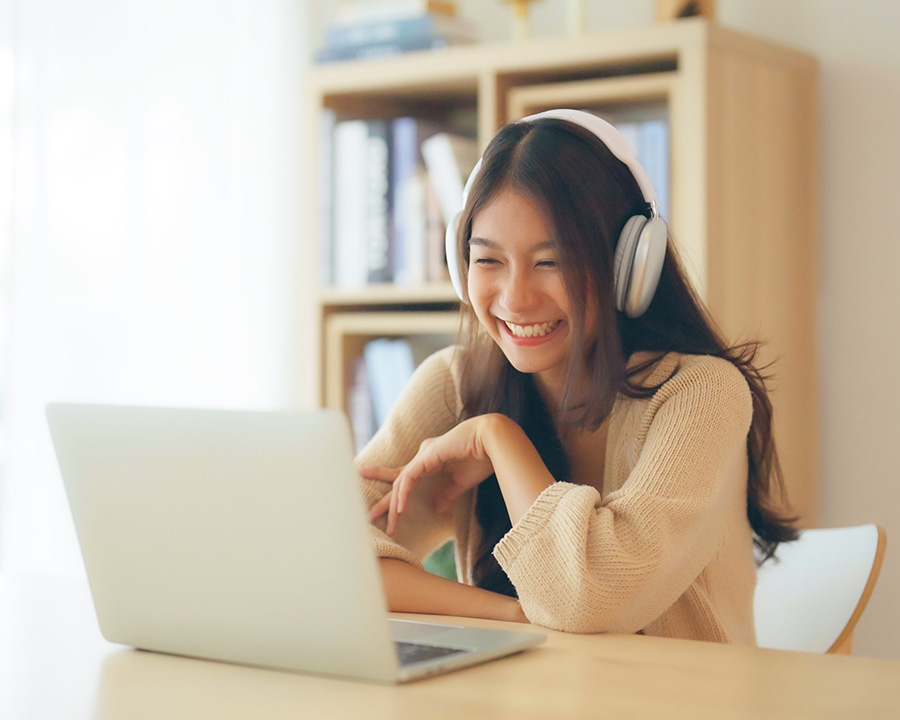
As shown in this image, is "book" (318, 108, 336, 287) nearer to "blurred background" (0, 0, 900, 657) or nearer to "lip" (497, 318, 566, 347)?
"blurred background" (0, 0, 900, 657)

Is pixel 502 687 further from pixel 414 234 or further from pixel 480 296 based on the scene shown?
pixel 414 234

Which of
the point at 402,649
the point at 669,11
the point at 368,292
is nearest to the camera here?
the point at 402,649

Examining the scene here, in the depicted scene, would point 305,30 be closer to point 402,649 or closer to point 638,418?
point 638,418

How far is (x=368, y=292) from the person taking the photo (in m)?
2.36

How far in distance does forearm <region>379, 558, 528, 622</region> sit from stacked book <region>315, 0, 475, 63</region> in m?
1.52

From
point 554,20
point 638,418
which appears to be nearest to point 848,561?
point 638,418

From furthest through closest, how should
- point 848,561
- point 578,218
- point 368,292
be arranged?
point 368,292, point 848,561, point 578,218

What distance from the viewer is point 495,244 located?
132cm

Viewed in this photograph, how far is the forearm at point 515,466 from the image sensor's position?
1.13 m

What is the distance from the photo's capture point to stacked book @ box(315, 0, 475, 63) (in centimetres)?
233

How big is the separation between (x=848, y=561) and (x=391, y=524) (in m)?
0.61

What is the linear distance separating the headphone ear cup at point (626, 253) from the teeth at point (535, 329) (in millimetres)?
105

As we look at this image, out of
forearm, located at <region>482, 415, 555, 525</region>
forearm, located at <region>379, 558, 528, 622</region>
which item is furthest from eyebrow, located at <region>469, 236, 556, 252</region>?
forearm, located at <region>379, 558, 528, 622</region>

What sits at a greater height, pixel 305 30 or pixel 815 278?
pixel 305 30
